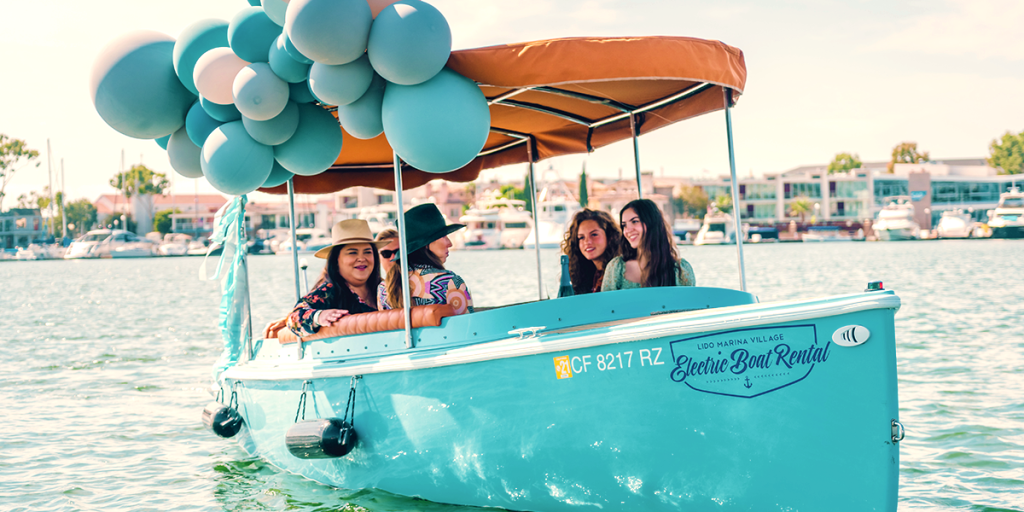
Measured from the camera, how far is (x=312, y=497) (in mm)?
5816

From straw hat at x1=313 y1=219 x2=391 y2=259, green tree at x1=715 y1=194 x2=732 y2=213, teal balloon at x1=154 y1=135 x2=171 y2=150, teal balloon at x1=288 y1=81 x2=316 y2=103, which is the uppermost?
green tree at x1=715 y1=194 x2=732 y2=213

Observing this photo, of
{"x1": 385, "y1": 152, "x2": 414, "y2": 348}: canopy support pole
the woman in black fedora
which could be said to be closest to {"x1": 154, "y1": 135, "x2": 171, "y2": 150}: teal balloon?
the woman in black fedora

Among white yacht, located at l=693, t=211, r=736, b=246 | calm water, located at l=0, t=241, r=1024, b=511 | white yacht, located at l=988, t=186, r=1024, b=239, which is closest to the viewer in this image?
calm water, located at l=0, t=241, r=1024, b=511

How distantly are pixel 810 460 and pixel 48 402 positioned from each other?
9642mm

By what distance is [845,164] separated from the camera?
112375 mm

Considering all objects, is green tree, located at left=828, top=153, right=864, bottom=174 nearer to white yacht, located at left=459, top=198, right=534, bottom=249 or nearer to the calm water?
white yacht, located at left=459, top=198, right=534, bottom=249

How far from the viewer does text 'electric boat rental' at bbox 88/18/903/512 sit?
371 centimetres

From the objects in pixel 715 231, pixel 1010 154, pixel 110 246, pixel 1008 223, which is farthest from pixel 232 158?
pixel 1010 154

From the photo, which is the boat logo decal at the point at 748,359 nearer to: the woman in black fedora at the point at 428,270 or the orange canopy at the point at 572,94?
the orange canopy at the point at 572,94

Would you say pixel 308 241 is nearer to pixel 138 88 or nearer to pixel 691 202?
pixel 691 202

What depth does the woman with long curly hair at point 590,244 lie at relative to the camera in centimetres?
561

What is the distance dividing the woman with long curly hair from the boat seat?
1.26 metres

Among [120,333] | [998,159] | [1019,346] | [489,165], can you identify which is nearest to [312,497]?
[489,165]

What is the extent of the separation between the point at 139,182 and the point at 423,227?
321 feet
